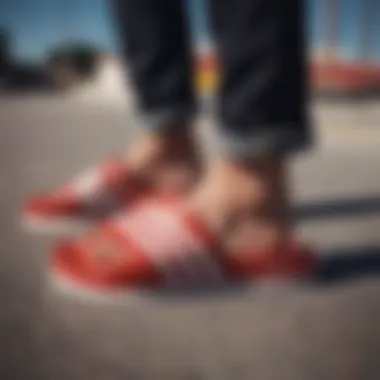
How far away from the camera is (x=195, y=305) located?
49 cm

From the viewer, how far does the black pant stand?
48 centimetres

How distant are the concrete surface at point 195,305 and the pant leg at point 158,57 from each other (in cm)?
2

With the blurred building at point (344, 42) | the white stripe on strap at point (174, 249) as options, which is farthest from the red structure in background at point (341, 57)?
the white stripe on strap at point (174, 249)

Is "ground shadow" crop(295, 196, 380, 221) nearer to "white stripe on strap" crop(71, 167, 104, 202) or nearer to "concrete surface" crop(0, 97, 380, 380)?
"concrete surface" crop(0, 97, 380, 380)

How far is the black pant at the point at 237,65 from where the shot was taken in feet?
1.57

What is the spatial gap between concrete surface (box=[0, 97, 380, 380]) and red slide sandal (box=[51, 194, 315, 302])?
11 millimetres

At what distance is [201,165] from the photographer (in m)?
0.52

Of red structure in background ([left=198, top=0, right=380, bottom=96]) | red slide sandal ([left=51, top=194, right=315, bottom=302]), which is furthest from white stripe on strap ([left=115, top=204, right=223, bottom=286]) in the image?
red structure in background ([left=198, top=0, right=380, bottom=96])

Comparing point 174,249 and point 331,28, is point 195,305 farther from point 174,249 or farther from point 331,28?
point 331,28

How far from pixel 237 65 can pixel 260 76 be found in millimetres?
13

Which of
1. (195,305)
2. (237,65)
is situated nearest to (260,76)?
(237,65)

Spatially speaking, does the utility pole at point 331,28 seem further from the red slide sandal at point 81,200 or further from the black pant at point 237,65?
the red slide sandal at point 81,200

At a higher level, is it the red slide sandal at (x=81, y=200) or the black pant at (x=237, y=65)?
the black pant at (x=237, y=65)

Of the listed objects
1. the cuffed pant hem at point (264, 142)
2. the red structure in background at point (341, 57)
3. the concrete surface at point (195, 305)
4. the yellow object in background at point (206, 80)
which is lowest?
the concrete surface at point (195, 305)
